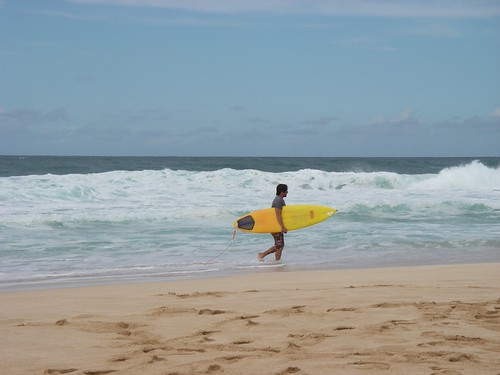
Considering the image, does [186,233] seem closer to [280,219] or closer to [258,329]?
[280,219]

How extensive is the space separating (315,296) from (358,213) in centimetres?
1176

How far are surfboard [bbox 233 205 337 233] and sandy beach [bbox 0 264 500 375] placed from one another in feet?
12.4

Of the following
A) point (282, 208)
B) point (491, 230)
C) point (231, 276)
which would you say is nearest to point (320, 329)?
point (231, 276)

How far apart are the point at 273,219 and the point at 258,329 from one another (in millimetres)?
6303

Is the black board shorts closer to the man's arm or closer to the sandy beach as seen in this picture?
the man's arm

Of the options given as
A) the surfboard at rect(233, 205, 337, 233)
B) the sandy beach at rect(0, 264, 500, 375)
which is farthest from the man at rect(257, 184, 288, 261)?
the sandy beach at rect(0, 264, 500, 375)

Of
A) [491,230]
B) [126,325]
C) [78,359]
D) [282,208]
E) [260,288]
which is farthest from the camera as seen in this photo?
[491,230]

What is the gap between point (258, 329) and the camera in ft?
15.4

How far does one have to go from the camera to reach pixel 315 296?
243 inches

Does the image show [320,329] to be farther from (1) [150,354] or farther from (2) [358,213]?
(2) [358,213]

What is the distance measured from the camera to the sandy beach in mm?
3816

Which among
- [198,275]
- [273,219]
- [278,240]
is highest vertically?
[273,219]

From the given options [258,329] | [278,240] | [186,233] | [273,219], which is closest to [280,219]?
[273,219]

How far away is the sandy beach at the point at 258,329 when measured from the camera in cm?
382
